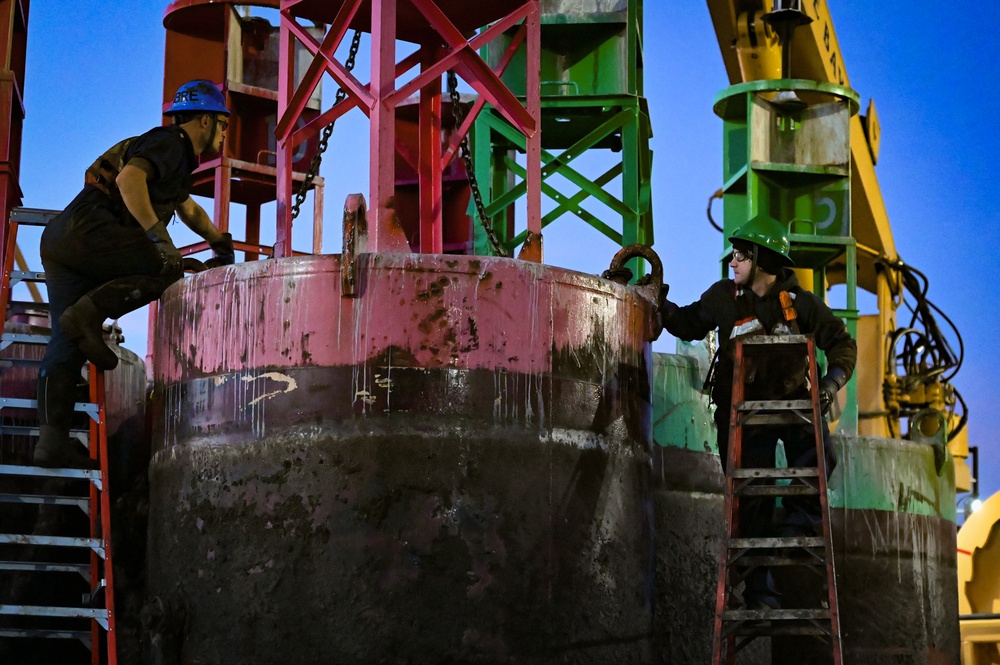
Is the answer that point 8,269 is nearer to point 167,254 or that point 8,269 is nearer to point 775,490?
point 167,254

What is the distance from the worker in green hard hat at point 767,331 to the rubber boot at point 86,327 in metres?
3.72

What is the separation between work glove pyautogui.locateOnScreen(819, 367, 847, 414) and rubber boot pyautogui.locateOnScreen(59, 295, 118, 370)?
4.41 m

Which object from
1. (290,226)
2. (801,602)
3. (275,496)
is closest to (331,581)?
(275,496)

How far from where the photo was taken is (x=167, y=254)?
9.01m

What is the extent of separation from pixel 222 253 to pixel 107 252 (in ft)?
3.06

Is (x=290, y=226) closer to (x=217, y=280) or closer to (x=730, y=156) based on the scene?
(x=217, y=280)

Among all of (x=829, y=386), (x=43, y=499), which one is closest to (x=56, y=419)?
(x=43, y=499)

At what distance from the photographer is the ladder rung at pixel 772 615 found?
8.22 metres

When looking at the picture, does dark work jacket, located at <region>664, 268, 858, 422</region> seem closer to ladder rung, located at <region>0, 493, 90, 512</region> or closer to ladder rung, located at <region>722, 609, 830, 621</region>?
ladder rung, located at <region>722, 609, 830, 621</region>

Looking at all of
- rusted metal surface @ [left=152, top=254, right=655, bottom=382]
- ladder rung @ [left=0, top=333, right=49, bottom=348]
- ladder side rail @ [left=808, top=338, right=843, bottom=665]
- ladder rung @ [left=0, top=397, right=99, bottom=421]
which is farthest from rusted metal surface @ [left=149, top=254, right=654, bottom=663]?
ladder side rail @ [left=808, top=338, right=843, bottom=665]

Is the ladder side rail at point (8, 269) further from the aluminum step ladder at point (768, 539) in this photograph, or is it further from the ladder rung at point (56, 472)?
the aluminum step ladder at point (768, 539)

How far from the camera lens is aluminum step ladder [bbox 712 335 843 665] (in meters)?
8.32

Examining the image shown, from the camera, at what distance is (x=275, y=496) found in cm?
832

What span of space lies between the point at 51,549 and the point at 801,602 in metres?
5.60
